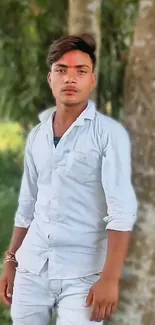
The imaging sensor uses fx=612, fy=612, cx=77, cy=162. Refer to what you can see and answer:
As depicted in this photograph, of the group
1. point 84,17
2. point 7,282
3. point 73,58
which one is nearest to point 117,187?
point 73,58

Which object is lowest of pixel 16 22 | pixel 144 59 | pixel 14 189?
pixel 14 189

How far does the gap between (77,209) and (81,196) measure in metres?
0.03

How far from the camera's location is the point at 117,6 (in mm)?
2516

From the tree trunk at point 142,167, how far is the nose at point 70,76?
0.40 metres

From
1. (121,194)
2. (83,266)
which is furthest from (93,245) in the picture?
(121,194)

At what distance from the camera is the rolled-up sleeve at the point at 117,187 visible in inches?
56.9

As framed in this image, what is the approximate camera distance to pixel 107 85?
244 cm

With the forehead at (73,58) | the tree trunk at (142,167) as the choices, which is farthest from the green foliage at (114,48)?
the forehead at (73,58)

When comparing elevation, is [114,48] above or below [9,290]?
above

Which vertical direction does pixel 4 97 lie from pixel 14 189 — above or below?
above

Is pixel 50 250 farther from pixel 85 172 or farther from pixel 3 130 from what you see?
pixel 3 130

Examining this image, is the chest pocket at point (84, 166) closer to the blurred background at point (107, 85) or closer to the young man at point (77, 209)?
the young man at point (77, 209)

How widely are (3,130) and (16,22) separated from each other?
41.2 inches

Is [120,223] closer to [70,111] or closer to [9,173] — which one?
[70,111]
